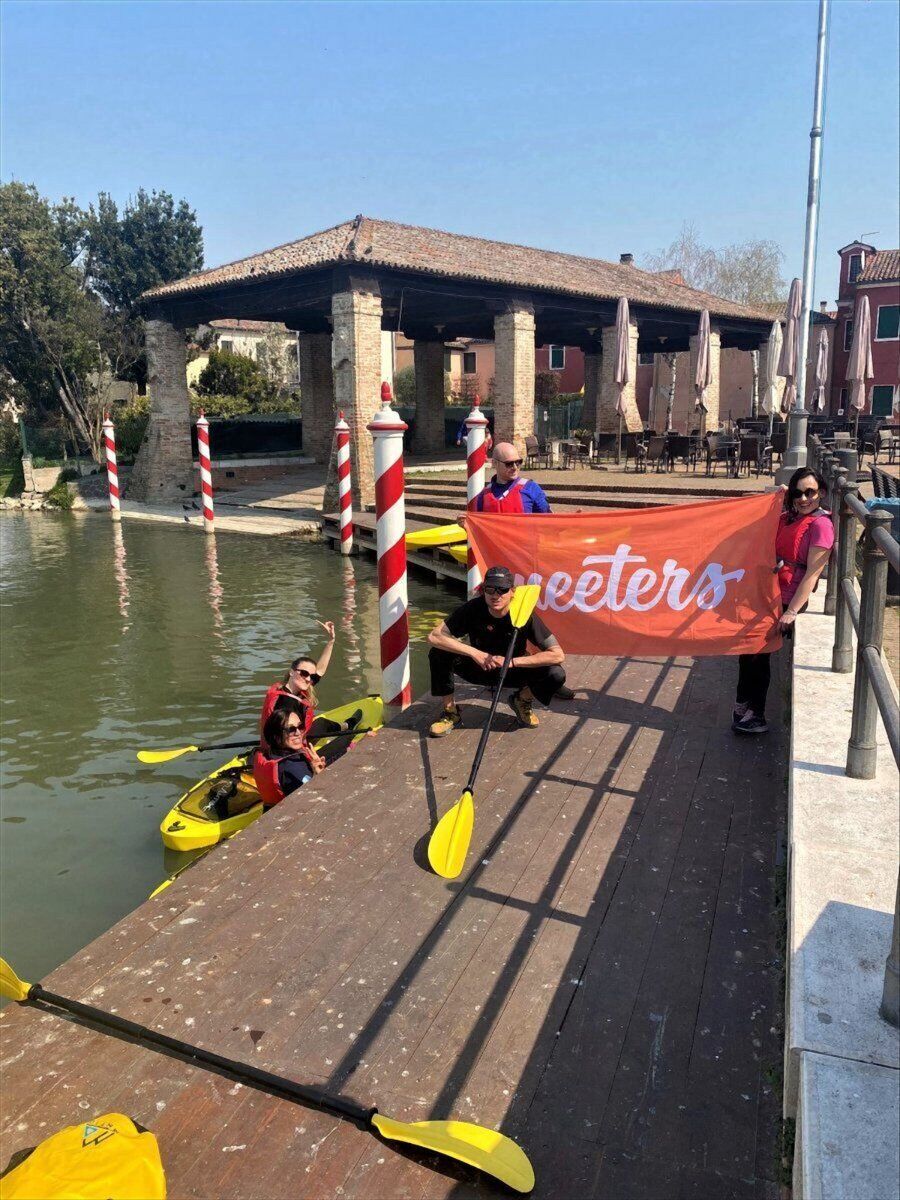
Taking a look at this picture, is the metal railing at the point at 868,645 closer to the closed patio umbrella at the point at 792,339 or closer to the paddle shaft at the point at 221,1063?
the paddle shaft at the point at 221,1063

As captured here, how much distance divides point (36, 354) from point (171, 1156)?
110 ft

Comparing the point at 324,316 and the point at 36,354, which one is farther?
the point at 36,354

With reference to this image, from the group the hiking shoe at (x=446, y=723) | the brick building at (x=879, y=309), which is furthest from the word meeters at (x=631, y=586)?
the brick building at (x=879, y=309)

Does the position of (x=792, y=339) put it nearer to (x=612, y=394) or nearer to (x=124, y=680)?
(x=612, y=394)

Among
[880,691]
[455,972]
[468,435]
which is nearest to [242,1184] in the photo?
[455,972]

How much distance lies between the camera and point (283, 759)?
5.49 meters

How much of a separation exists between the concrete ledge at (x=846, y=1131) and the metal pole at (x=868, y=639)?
1.66 meters

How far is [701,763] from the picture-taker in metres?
Answer: 4.95

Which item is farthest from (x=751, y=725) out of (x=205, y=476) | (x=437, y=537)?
(x=205, y=476)

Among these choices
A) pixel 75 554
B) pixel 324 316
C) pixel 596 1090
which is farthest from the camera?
pixel 324 316

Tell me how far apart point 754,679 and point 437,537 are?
915 cm

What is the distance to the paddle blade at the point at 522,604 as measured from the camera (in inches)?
213

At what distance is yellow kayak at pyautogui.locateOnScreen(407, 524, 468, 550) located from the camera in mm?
13883

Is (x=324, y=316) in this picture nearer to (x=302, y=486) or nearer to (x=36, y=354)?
(x=302, y=486)
